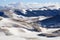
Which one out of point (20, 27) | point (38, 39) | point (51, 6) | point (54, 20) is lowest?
point (38, 39)

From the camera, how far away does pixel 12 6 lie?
88.1 ft

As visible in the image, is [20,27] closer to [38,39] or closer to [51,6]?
[38,39]

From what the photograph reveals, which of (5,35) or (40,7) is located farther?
(40,7)

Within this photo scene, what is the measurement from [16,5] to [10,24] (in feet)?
47.0

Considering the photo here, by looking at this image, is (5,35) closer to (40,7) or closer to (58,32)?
(58,32)

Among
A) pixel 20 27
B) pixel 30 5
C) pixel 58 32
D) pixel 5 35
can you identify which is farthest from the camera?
pixel 30 5

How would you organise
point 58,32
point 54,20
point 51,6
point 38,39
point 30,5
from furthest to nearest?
point 30,5 → point 51,6 → point 54,20 → point 58,32 → point 38,39

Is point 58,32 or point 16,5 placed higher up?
point 16,5

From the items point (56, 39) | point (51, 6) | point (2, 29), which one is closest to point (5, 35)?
point (2, 29)

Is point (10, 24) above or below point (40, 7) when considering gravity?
below

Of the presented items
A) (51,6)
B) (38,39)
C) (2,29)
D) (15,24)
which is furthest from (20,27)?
(51,6)

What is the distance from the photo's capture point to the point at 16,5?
2661 cm

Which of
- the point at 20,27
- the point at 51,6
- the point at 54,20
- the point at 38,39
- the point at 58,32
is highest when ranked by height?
the point at 51,6

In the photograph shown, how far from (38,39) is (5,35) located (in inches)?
55.1
